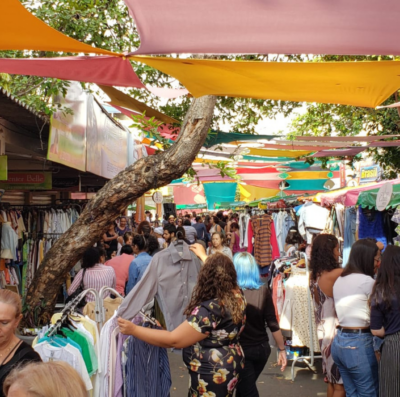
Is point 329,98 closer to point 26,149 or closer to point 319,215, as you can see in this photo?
point 26,149

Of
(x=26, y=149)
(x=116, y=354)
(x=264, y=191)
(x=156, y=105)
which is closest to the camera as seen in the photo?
(x=116, y=354)

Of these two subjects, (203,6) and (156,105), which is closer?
(203,6)

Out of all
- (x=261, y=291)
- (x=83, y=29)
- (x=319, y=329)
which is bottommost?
(x=319, y=329)

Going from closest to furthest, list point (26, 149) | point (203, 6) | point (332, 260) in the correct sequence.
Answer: point (203, 6) < point (332, 260) < point (26, 149)

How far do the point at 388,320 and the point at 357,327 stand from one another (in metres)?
0.35

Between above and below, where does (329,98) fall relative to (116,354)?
above

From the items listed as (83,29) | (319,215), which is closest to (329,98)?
(83,29)

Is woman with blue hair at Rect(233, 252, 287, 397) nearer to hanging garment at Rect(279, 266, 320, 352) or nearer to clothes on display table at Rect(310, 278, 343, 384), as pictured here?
clothes on display table at Rect(310, 278, 343, 384)

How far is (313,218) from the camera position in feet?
41.6

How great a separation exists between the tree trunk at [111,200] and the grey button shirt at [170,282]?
1.19 m

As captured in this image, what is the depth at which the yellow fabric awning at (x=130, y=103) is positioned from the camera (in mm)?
8484

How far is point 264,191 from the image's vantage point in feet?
78.5

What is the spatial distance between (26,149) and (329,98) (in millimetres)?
5399

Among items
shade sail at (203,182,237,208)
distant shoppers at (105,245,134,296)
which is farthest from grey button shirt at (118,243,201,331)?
shade sail at (203,182,237,208)
